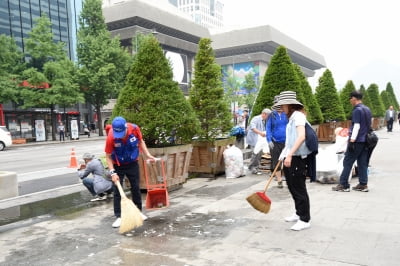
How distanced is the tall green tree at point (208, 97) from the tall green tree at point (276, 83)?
189cm

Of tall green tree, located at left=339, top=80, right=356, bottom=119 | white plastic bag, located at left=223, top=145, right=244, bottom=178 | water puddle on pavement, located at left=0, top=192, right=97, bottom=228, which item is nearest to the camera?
water puddle on pavement, located at left=0, top=192, right=97, bottom=228

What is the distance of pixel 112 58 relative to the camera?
35844 mm

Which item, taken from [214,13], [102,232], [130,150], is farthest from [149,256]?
[214,13]

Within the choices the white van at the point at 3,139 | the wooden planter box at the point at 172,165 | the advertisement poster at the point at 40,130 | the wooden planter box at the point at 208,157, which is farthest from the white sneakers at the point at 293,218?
the advertisement poster at the point at 40,130

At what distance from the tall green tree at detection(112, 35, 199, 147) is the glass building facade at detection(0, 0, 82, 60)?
34220 millimetres

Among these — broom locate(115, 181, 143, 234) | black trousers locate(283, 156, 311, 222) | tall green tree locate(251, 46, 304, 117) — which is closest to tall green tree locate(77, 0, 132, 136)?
tall green tree locate(251, 46, 304, 117)

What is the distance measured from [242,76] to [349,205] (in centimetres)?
7950

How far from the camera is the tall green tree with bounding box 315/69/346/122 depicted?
16.9 metres

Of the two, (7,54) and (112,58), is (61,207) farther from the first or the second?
(112,58)

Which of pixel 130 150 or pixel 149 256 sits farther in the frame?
pixel 130 150

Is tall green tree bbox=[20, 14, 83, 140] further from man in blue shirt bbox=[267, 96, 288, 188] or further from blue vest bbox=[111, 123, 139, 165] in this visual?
blue vest bbox=[111, 123, 139, 165]

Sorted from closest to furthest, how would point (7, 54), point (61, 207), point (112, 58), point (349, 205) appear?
point (349, 205), point (61, 207), point (7, 54), point (112, 58)

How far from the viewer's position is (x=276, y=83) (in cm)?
1038

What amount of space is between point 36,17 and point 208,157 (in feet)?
129
